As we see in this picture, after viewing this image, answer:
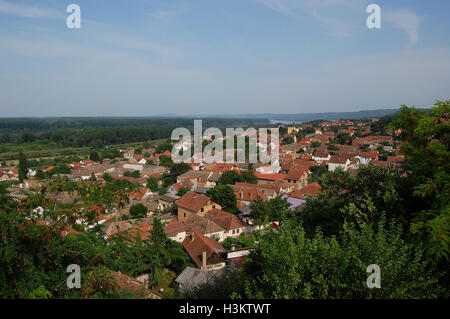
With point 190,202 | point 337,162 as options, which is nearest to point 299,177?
point 337,162

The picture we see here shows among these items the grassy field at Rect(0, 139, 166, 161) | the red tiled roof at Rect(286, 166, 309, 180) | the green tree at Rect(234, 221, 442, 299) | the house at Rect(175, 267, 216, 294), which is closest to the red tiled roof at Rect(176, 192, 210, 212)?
the house at Rect(175, 267, 216, 294)

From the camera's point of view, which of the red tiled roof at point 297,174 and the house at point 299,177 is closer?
the house at point 299,177

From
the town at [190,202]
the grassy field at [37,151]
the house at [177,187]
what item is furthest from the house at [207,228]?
the grassy field at [37,151]

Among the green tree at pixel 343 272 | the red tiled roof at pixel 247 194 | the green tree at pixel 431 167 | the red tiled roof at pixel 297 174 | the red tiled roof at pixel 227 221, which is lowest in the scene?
the red tiled roof at pixel 227 221

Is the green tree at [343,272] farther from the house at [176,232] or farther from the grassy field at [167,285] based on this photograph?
the house at [176,232]

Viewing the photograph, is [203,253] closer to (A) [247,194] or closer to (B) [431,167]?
(B) [431,167]

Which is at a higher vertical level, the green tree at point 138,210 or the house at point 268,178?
the house at point 268,178
